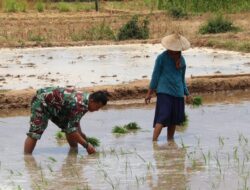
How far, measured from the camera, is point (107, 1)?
38.8 metres

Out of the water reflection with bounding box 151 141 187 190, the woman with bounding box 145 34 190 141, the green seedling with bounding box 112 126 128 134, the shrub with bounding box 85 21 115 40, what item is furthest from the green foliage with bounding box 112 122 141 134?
the shrub with bounding box 85 21 115 40

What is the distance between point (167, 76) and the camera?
8523mm

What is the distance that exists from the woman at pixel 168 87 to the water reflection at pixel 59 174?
118 cm

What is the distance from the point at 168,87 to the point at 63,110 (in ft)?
4.61

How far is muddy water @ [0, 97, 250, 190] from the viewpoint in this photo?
6.69 metres

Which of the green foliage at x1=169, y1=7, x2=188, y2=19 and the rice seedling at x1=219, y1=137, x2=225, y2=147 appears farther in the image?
the green foliage at x1=169, y1=7, x2=188, y2=19

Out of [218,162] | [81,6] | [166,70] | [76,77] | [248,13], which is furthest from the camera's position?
[81,6]

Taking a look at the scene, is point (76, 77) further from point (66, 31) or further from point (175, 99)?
point (66, 31)

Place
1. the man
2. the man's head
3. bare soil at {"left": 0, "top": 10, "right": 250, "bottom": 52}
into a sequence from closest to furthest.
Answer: the man's head < the man < bare soil at {"left": 0, "top": 10, "right": 250, "bottom": 52}

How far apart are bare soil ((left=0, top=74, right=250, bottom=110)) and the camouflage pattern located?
2.95 m

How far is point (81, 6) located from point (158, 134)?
79.8 ft

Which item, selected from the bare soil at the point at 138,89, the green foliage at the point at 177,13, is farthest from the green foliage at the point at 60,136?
the green foliage at the point at 177,13

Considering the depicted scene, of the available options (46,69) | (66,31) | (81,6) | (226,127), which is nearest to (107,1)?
(81,6)

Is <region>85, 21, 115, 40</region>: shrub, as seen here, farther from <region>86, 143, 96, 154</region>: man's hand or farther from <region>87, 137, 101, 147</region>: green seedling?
<region>86, 143, 96, 154</region>: man's hand
